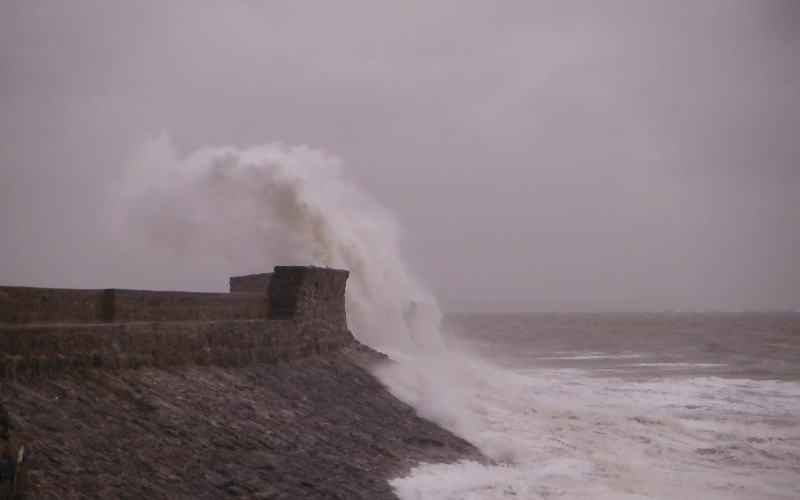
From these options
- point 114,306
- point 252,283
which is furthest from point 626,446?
point 114,306

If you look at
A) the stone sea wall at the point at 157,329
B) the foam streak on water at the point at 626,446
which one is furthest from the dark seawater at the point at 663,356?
the stone sea wall at the point at 157,329

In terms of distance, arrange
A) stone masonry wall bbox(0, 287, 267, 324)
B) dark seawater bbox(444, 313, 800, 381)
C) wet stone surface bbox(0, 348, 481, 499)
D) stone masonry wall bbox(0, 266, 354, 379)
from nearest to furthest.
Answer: wet stone surface bbox(0, 348, 481, 499)
stone masonry wall bbox(0, 266, 354, 379)
stone masonry wall bbox(0, 287, 267, 324)
dark seawater bbox(444, 313, 800, 381)

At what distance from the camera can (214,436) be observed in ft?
24.2

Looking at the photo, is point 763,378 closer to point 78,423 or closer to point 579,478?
point 579,478

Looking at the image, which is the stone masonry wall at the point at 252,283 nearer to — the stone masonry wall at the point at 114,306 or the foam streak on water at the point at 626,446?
the stone masonry wall at the point at 114,306

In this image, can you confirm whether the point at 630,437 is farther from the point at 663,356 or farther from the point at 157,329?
the point at 663,356

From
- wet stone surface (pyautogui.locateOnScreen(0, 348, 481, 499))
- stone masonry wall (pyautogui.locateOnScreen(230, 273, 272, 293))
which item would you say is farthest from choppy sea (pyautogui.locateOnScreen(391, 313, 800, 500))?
stone masonry wall (pyautogui.locateOnScreen(230, 273, 272, 293))

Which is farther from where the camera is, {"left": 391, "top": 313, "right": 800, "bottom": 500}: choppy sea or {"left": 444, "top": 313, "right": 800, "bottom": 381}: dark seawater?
{"left": 444, "top": 313, "right": 800, "bottom": 381}: dark seawater

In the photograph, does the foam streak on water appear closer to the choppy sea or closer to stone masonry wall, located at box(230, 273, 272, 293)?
the choppy sea

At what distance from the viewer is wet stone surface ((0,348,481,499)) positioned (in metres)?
5.81

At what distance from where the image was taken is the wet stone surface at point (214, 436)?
19.1 ft

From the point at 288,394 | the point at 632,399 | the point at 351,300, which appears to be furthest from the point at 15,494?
the point at 632,399

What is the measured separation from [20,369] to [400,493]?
347 centimetres

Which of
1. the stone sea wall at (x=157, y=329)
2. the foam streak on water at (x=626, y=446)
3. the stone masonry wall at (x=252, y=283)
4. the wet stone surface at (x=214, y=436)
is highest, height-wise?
the stone masonry wall at (x=252, y=283)
